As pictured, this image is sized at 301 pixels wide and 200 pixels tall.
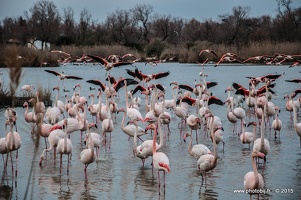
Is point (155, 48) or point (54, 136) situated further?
point (155, 48)

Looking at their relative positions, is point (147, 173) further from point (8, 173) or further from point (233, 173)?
point (8, 173)

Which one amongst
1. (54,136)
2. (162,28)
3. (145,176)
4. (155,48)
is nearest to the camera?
(145,176)

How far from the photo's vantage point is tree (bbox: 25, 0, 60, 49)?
2379 inches

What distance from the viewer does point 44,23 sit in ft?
208

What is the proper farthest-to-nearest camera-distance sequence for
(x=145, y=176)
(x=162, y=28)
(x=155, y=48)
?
(x=162, y=28), (x=155, y=48), (x=145, y=176)

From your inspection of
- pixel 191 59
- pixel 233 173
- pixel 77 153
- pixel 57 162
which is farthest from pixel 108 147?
pixel 191 59

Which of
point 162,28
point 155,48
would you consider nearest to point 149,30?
point 162,28

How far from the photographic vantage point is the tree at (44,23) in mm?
60438

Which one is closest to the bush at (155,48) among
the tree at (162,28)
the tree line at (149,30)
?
the tree line at (149,30)

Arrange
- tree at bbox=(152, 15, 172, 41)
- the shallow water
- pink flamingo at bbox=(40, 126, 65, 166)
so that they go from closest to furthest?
the shallow water < pink flamingo at bbox=(40, 126, 65, 166) < tree at bbox=(152, 15, 172, 41)

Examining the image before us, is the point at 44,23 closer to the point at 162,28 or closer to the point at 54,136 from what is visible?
the point at 162,28

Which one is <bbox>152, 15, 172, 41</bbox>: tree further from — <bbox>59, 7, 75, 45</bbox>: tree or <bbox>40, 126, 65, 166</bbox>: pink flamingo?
<bbox>40, 126, 65, 166</bbox>: pink flamingo

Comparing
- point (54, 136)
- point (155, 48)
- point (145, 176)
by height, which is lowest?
point (145, 176)

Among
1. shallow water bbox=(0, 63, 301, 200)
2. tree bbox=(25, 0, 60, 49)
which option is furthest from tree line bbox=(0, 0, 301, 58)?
shallow water bbox=(0, 63, 301, 200)
